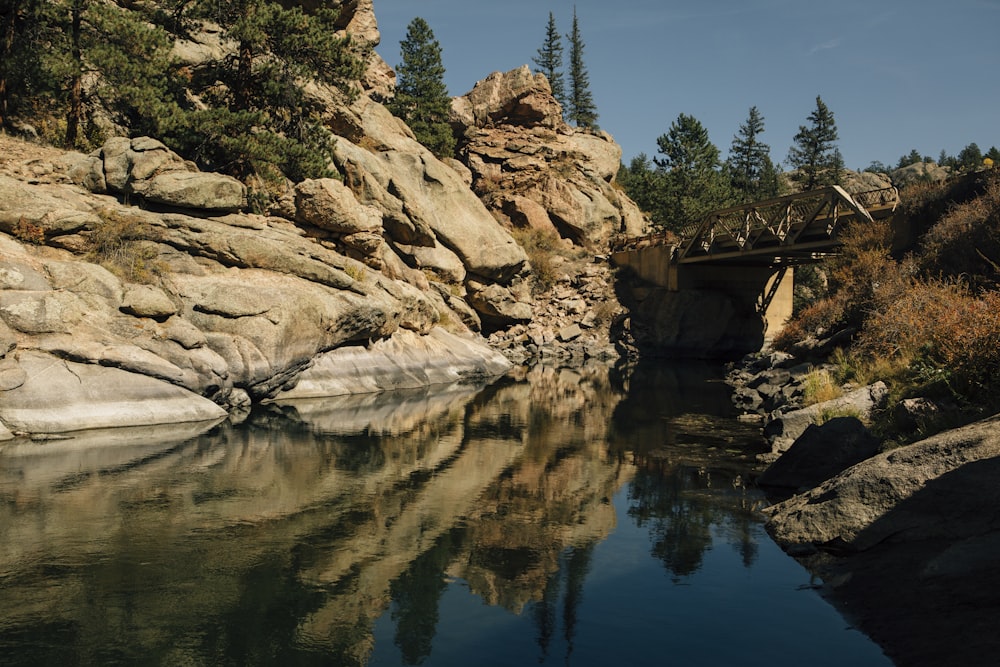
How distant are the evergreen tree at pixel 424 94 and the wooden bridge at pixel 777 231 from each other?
16.6 m

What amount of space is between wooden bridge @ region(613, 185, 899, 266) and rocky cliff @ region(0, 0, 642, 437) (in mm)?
13623

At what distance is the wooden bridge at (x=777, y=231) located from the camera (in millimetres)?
33406

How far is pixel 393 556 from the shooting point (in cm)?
1144

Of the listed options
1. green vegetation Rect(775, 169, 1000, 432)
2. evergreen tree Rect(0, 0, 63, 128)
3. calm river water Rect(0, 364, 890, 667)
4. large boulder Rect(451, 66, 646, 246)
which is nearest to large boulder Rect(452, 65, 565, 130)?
large boulder Rect(451, 66, 646, 246)

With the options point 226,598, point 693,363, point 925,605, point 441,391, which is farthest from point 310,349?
point 693,363

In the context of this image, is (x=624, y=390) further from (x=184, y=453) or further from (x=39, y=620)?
(x=39, y=620)

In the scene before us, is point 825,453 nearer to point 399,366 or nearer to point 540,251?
point 399,366

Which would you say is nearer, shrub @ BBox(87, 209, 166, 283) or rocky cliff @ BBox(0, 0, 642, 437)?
rocky cliff @ BBox(0, 0, 642, 437)

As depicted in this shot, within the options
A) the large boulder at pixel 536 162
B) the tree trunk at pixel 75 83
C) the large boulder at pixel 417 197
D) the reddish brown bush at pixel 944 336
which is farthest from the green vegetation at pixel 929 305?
the tree trunk at pixel 75 83

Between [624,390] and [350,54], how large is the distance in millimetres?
20680

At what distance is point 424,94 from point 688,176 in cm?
2424

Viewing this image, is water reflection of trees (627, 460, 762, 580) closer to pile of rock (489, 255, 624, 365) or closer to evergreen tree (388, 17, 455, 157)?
pile of rock (489, 255, 624, 365)

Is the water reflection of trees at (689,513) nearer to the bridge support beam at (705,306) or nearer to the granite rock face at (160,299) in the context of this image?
the granite rock face at (160,299)

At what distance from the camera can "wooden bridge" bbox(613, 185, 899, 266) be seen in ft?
110
